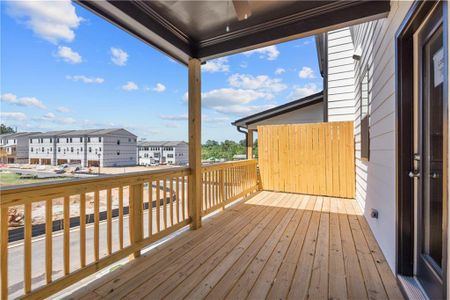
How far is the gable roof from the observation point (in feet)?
20.5

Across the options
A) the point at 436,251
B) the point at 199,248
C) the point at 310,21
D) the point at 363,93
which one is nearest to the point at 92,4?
the point at 310,21

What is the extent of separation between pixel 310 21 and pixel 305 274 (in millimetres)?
2550

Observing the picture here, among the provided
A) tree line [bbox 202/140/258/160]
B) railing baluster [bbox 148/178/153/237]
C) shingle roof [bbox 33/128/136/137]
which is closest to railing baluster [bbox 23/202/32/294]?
shingle roof [bbox 33/128/136/137]

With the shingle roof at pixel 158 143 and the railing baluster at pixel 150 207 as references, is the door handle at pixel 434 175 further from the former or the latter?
the railing baluster at pixel 150 207

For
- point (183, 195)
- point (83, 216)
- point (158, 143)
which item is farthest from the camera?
point (183, 195)

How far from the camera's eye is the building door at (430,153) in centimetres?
143

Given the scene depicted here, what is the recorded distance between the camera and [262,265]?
2.20 meters

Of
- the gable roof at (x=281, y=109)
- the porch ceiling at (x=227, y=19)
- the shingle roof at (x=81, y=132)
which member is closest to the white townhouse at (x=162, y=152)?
the shingle roof at (x=81, y=132)

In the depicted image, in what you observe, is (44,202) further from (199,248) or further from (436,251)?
(436,251)

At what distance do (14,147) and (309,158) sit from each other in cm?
502

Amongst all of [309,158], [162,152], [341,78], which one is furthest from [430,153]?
[341,78]

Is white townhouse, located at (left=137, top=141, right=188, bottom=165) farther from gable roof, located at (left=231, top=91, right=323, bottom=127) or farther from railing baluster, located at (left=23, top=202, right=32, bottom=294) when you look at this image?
gable roof, located at (left=231, top=91, right=323, bottom=127)

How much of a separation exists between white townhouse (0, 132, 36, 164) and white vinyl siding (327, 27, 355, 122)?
565cm

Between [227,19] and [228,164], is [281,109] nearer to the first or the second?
[228,164]
